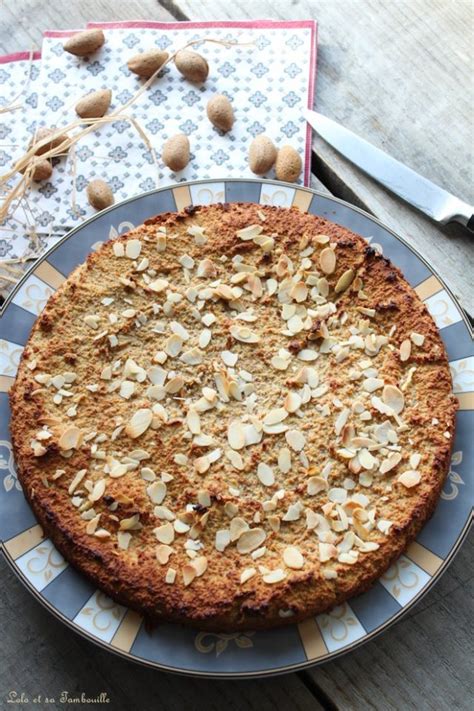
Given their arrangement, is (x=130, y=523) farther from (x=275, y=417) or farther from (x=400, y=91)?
(x=400, y=91)

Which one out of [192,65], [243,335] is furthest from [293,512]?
[192,65]

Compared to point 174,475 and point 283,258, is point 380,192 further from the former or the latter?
point 174,475

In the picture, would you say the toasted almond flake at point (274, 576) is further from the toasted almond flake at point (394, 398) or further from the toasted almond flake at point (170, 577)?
the toasted almond flake at point (394, 398)

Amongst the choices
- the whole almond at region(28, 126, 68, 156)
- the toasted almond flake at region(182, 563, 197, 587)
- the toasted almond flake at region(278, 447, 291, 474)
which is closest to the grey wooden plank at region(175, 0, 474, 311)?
the whole almond at region(28, 126, 68, 156)

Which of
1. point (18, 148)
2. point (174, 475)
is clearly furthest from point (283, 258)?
point (18, 148)

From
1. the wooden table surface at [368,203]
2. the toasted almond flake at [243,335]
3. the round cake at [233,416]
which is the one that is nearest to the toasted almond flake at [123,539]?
the round cake at [233,416]
